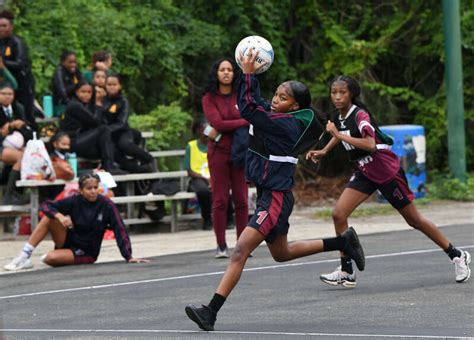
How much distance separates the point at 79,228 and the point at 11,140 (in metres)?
2.99

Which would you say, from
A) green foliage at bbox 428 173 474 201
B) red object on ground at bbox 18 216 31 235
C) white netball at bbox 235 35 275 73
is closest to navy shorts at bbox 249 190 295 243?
white netball at bbox 235 35 275 73

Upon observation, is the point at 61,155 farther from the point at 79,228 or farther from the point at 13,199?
the point at 79,228

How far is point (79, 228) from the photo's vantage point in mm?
13602

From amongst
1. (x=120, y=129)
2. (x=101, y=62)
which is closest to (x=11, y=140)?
(x=120, y=129)

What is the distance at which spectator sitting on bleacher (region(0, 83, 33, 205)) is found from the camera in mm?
15977

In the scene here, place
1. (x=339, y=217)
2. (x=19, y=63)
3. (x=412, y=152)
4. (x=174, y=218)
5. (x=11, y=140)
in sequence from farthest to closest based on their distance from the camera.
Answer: (x=412, y=152), (x=19, y=63), (x=174, y=218), (x=11, y=140), (x=339, y=217)

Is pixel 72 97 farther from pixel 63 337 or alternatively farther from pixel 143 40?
pixel 63 337

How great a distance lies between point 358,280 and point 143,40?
9.56 m

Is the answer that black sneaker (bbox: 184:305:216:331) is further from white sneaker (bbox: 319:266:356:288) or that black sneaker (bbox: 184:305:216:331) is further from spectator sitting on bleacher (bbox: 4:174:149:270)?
spectator sitting on bleacher (bbox: 4:174:149:270)

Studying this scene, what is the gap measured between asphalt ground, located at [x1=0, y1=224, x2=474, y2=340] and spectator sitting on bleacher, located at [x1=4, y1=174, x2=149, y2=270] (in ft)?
0.63

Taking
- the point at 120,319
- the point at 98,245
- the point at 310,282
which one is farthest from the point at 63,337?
the point at 98,245

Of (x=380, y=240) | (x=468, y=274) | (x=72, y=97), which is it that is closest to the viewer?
(x=468, y=274)

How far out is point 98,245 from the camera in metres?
13.7

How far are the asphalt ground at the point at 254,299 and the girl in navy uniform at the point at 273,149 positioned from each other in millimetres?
617
